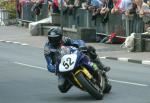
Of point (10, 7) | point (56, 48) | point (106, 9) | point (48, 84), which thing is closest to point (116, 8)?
point (106, 9)

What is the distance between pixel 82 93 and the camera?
14.0 metres

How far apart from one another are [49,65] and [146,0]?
13.3 metres

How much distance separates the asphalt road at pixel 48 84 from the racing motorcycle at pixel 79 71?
9.9 inches

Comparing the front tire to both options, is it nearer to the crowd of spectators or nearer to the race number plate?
the race number plate

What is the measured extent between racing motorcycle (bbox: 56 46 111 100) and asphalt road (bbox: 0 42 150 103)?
252mm

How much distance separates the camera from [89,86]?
12578 millimetres

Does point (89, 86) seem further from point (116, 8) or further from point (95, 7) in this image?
point (95, 7)

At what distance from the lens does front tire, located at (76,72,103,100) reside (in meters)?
12.6

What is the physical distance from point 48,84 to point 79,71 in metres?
3.19

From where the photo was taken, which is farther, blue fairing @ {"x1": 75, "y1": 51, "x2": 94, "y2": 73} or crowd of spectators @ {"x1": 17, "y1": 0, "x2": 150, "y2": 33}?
crowd of spectators @ {"x1": 17, "y1": 0, "x2": 150, "y2": 33}

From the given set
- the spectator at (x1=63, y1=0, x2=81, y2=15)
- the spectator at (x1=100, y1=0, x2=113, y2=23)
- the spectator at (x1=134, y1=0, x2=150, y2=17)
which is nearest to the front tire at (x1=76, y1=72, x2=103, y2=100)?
the spectator at (x1=134, y1=0, x2=150, y2=17)

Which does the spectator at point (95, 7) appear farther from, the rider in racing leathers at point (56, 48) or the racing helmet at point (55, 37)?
the racing helmet at point (55, 37)

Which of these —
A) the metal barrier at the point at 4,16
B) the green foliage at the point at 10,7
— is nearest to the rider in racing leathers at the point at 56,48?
the metal barrier at the point at 4,16

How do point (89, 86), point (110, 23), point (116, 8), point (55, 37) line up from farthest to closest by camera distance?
point (110, 23)
point (116, 8)
point (55, 37)
point (89, 86)
